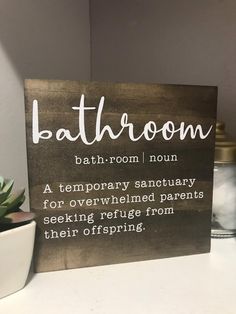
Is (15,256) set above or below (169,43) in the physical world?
below

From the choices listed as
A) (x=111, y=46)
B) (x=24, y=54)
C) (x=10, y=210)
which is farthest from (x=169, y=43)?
(x=10, y=210)

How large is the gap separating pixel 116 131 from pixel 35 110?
0.35ft

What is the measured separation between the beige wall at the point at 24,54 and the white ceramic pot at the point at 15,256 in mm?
201

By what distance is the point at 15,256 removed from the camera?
44 centimetres

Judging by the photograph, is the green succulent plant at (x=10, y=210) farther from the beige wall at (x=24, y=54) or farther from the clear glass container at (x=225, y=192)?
the clear glass container at (x=225, y=192)

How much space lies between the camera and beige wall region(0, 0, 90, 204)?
0.62 m

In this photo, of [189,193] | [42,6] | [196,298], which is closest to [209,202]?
[189,193]

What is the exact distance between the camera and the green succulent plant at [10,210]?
45 centimetres

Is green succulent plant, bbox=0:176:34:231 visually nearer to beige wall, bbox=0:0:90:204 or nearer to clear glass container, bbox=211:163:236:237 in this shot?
beige wall, bbox=0:0:90:204

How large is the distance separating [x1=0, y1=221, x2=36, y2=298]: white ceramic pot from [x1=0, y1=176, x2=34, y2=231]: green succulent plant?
0.04ft

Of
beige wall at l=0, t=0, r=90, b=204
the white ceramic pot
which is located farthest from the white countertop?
beige wall at l=0, t=0, r=90, b=204

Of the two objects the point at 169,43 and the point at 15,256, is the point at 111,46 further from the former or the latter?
the point at 15,256

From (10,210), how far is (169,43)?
0.46 metres

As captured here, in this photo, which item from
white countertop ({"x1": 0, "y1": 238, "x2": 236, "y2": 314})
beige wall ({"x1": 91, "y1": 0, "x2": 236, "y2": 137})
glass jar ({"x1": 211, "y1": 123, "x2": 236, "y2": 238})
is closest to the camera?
white countertop ({"x1": 0, "y1": 238, "x2": 236, "y2": 314})
